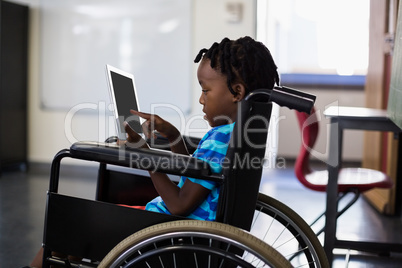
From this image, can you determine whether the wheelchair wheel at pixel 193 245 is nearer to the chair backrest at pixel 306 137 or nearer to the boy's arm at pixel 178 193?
the boy's arm at pixel 178 193

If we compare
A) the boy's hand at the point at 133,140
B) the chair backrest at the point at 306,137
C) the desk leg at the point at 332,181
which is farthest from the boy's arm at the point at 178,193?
the chair backrest at the point at 306,137

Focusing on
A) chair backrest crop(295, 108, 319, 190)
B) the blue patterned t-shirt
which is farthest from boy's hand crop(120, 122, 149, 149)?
chair backrest crop(295, 108, 319, 190)

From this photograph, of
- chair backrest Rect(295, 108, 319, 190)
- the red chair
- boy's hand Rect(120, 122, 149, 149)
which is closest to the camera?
boy's hand Rect(120, 122, 149, 149)

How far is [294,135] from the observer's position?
574 cm

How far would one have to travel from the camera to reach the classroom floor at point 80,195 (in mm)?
2342

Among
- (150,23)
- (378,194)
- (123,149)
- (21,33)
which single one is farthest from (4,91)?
(123,149)

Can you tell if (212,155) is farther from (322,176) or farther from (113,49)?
(113,49)

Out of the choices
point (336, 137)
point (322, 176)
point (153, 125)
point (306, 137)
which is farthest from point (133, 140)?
point (322, 176)

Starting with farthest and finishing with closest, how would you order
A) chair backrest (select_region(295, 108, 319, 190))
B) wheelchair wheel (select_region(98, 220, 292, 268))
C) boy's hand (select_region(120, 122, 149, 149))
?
1. chair backrest (select_region(295, 108, 319, 190))
2. boy's hand (select_region(120, 122, 149, 149))
3. wheelchair wheel (select_region(98, 220, 292, 268))

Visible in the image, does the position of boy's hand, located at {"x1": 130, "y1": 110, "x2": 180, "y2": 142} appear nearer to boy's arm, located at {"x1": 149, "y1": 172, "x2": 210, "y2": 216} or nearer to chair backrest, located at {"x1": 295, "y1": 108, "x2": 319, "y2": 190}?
boy's arm, located at {"x1": 149, "y1": 172, "x2": 210, "y2": 216}

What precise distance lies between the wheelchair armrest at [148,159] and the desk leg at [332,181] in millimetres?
1064

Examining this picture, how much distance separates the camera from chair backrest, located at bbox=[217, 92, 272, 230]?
1.12 metres

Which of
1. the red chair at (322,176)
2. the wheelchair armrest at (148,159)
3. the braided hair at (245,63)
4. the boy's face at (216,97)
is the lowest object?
the red chair at (322,176)

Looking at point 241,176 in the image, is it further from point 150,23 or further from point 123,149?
point 150,23
